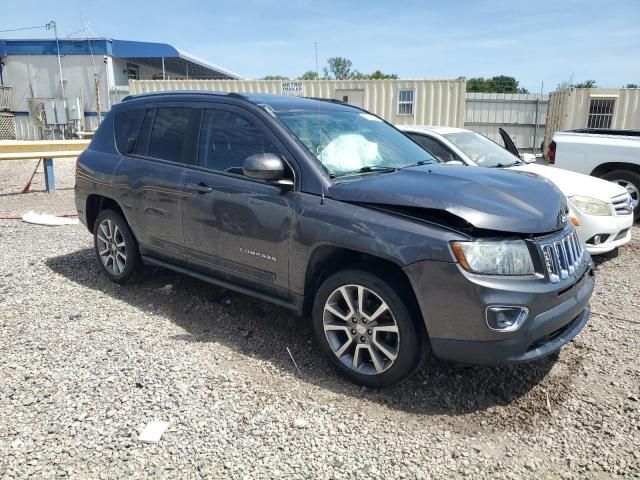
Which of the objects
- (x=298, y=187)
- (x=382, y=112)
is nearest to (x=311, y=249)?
(x=298, y=187)

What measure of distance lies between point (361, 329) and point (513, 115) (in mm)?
19658

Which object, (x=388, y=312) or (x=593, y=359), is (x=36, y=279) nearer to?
(x=388, y=312)

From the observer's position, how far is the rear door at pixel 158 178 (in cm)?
438

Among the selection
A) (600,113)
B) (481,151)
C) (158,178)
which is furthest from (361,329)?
(600,113)

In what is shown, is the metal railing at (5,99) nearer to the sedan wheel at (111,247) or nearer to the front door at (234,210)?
the sedan wheel at (111,247)

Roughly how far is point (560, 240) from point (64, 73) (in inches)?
1204

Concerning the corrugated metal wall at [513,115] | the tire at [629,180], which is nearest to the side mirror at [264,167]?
the tire at [629,180]

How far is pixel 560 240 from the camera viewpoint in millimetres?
3182

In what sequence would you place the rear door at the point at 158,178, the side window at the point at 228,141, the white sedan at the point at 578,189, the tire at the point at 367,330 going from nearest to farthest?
1. the tire at the point at 367,330
2. the side window at the point at 228,141
3. the rear door at the point at 158,178
4. the white sedan at the point at 578,189

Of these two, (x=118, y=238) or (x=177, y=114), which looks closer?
(x=177, y=114)

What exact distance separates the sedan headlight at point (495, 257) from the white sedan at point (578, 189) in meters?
2.44

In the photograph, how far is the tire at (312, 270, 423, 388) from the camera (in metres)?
3.09

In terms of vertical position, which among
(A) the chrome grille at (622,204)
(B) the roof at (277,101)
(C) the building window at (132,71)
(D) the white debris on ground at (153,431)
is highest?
(C) the building window at (132,71)

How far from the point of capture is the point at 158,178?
14.7ft
